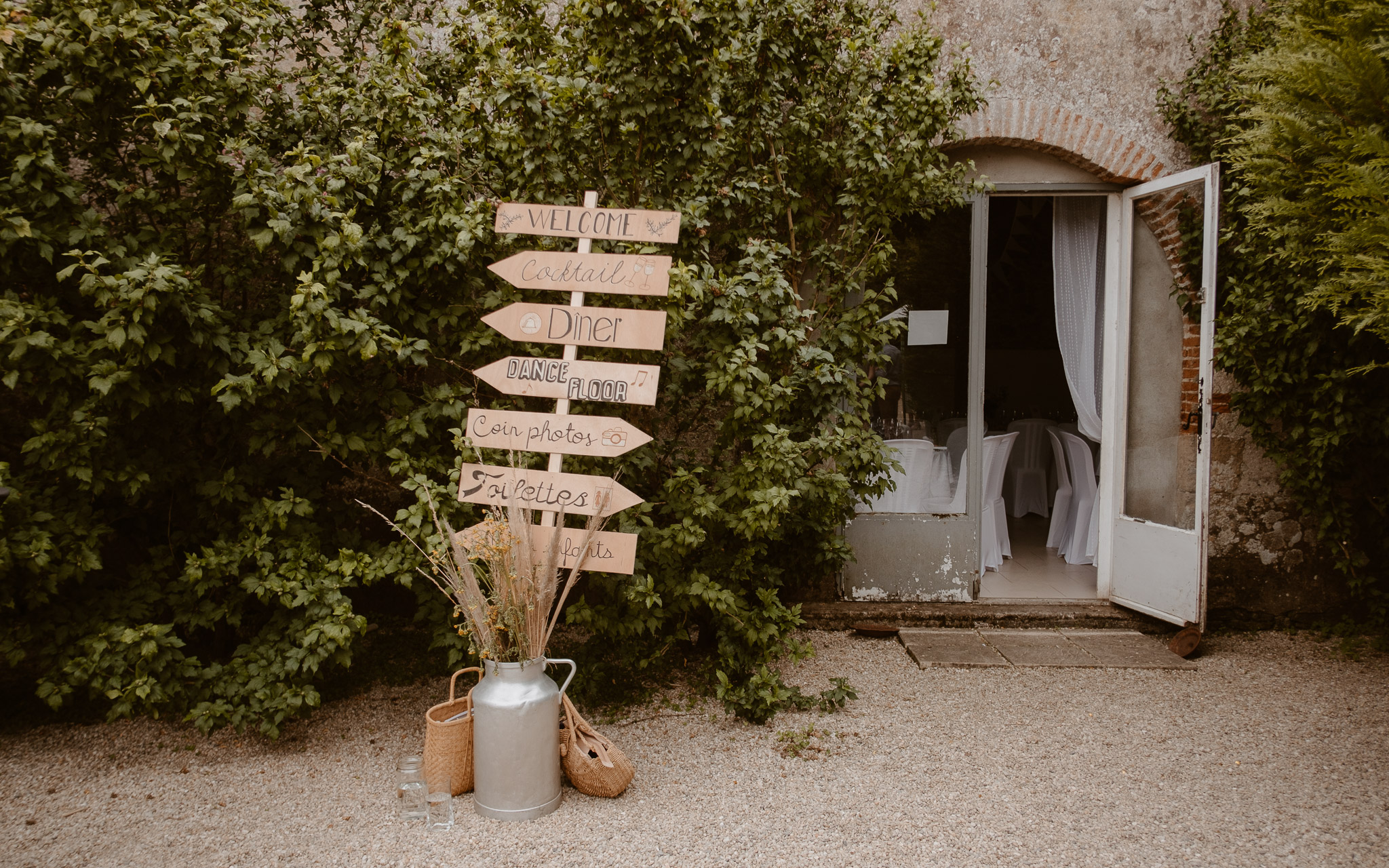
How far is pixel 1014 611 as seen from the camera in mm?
4633

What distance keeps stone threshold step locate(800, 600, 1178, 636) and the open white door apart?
0.15 m

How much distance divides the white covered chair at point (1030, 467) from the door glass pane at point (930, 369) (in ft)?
5.28

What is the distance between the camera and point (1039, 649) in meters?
4.27

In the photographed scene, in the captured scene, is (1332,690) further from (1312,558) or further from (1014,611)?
(1014,611)

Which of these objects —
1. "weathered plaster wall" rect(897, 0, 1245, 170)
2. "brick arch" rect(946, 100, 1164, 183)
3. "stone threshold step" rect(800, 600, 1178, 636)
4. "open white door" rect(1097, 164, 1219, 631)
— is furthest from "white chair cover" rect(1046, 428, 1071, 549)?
"weathered plaster wall" rect(897, 0, 1245, 170)

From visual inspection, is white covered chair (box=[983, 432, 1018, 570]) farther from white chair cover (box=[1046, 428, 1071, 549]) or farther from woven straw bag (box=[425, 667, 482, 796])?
woven straw bag (box=[425, 667, 482, 796])

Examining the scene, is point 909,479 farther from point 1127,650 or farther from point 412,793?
point 412,793

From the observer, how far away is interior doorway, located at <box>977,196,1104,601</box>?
4.99 meters

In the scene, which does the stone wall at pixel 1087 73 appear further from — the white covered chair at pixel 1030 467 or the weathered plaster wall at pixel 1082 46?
the white covered chair at pixel 1030 467

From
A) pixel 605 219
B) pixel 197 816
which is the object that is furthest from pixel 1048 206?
pixel 197 816

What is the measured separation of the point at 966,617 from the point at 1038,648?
1.46ft

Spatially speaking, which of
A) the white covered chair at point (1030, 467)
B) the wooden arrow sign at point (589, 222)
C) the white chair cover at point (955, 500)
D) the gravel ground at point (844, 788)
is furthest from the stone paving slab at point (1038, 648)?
the wooden arrow sign at point (589, 222)

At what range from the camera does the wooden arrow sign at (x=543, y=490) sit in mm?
2842

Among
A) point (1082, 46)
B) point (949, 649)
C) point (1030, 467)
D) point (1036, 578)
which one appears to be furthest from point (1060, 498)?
point (1082, 46)
